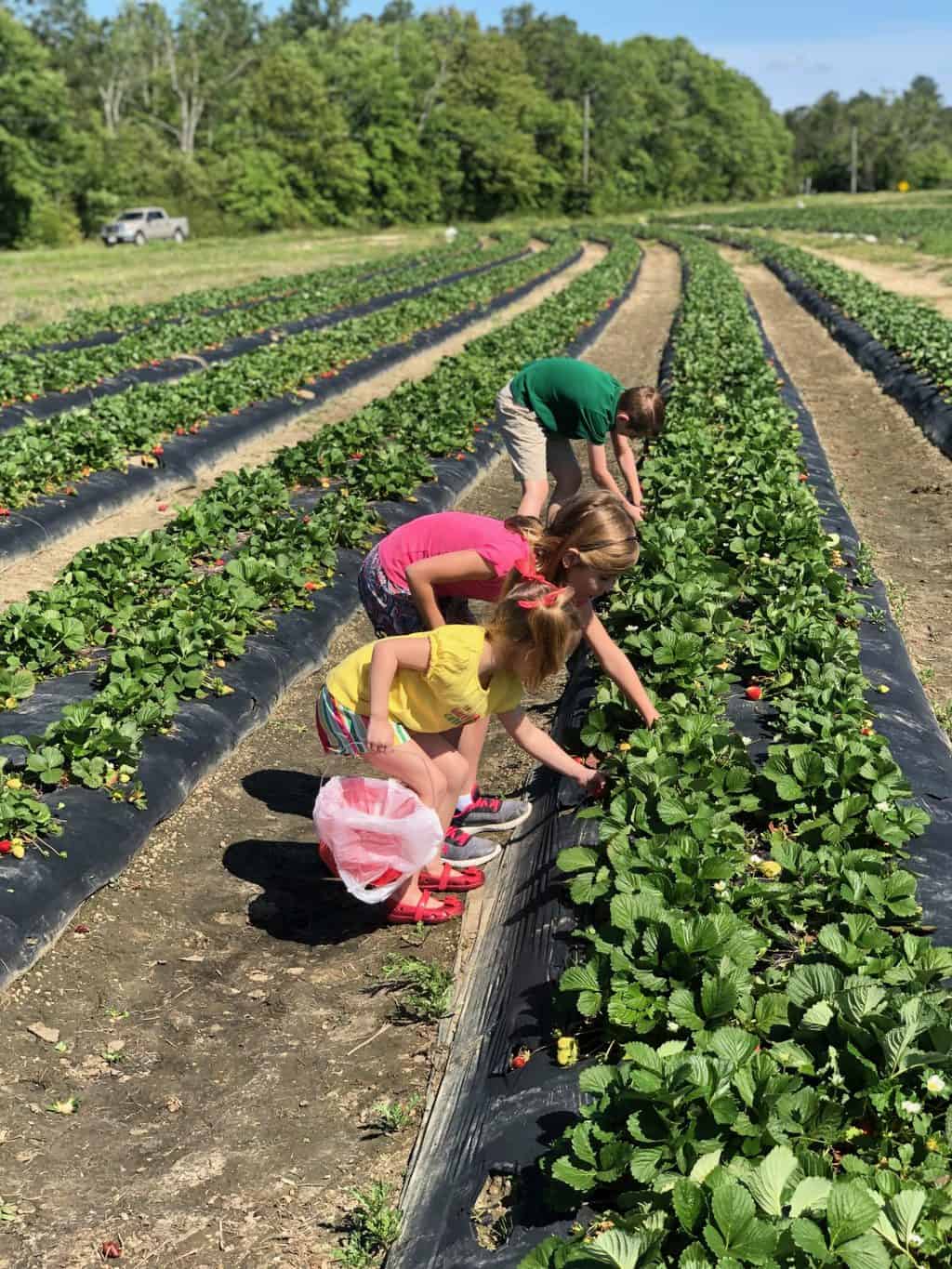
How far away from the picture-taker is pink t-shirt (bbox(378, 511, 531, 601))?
4.36 m

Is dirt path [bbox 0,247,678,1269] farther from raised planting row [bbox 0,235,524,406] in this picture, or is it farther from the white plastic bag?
raised planting row [bbox 0,235,524,406]

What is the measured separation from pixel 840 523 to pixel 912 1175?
611cm

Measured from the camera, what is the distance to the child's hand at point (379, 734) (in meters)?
4.08

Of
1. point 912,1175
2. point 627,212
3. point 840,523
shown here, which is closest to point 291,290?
point 840,523

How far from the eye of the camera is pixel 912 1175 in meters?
2.70

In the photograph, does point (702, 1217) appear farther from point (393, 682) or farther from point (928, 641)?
point (928, 641)

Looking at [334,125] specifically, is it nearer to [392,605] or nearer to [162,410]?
[162,410]

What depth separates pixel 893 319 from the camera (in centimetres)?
1809

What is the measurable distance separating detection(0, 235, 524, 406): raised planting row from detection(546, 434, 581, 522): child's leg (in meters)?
8.54

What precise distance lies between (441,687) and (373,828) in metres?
0.56

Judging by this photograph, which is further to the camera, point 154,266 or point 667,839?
point 154,266

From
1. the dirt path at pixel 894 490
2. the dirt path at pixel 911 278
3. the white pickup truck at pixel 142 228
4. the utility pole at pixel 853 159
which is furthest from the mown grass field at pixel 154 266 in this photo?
the utility pole at pixel 853 159

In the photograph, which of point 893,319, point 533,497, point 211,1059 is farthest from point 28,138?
point 211,1059

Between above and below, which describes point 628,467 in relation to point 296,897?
above
